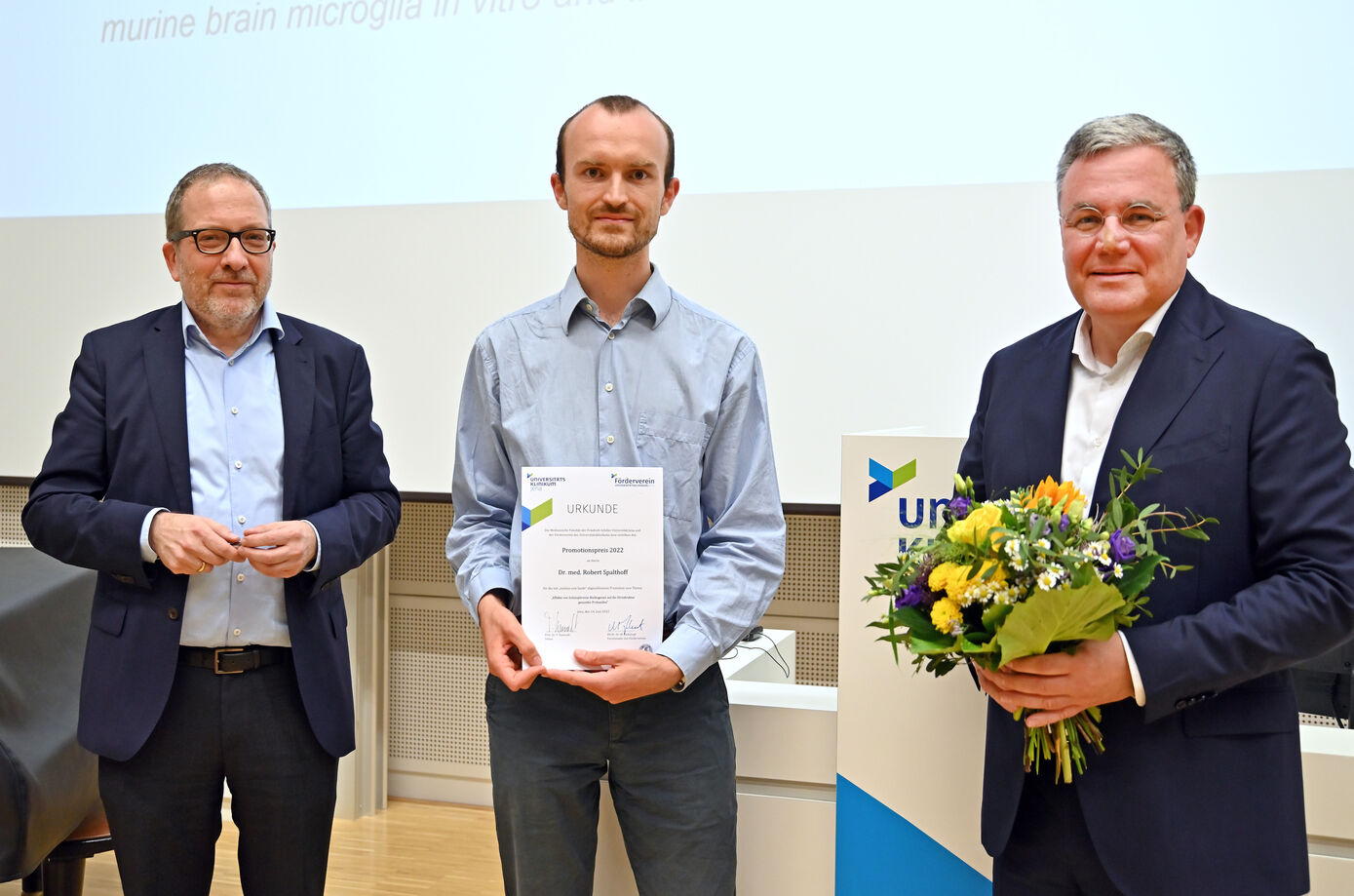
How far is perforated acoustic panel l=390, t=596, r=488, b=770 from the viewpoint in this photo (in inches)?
174

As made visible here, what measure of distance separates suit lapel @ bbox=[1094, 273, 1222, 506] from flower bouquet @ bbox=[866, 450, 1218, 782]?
0.05 meters

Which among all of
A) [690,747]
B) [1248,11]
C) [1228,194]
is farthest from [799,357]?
[690,747]

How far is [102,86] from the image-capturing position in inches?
156

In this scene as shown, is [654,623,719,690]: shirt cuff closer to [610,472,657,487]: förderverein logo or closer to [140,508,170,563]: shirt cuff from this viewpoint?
[610,472,657,487]: förderverein logo

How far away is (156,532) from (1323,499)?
187 cm

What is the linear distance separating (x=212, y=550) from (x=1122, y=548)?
59.2 inches

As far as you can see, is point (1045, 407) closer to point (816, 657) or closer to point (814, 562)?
point (814, 562)

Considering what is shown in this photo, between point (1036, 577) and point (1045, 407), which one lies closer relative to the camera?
point (1036, 577)

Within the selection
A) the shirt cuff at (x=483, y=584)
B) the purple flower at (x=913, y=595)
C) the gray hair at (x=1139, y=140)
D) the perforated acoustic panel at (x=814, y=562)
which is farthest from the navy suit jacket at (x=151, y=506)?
the perforated acoustic panel at (x=814, y=562)

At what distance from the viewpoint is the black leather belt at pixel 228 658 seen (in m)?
1.96

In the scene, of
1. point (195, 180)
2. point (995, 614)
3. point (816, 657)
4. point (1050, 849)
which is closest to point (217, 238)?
point (195, 180)

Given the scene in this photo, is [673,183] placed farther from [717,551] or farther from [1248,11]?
[1248,11]

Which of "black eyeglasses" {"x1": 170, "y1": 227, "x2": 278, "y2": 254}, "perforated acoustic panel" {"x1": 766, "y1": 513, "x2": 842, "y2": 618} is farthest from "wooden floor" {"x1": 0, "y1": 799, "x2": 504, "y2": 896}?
"black eyeglasses" {"x1": 170, "y1": 227, "x2": 278, "y2": 254}
